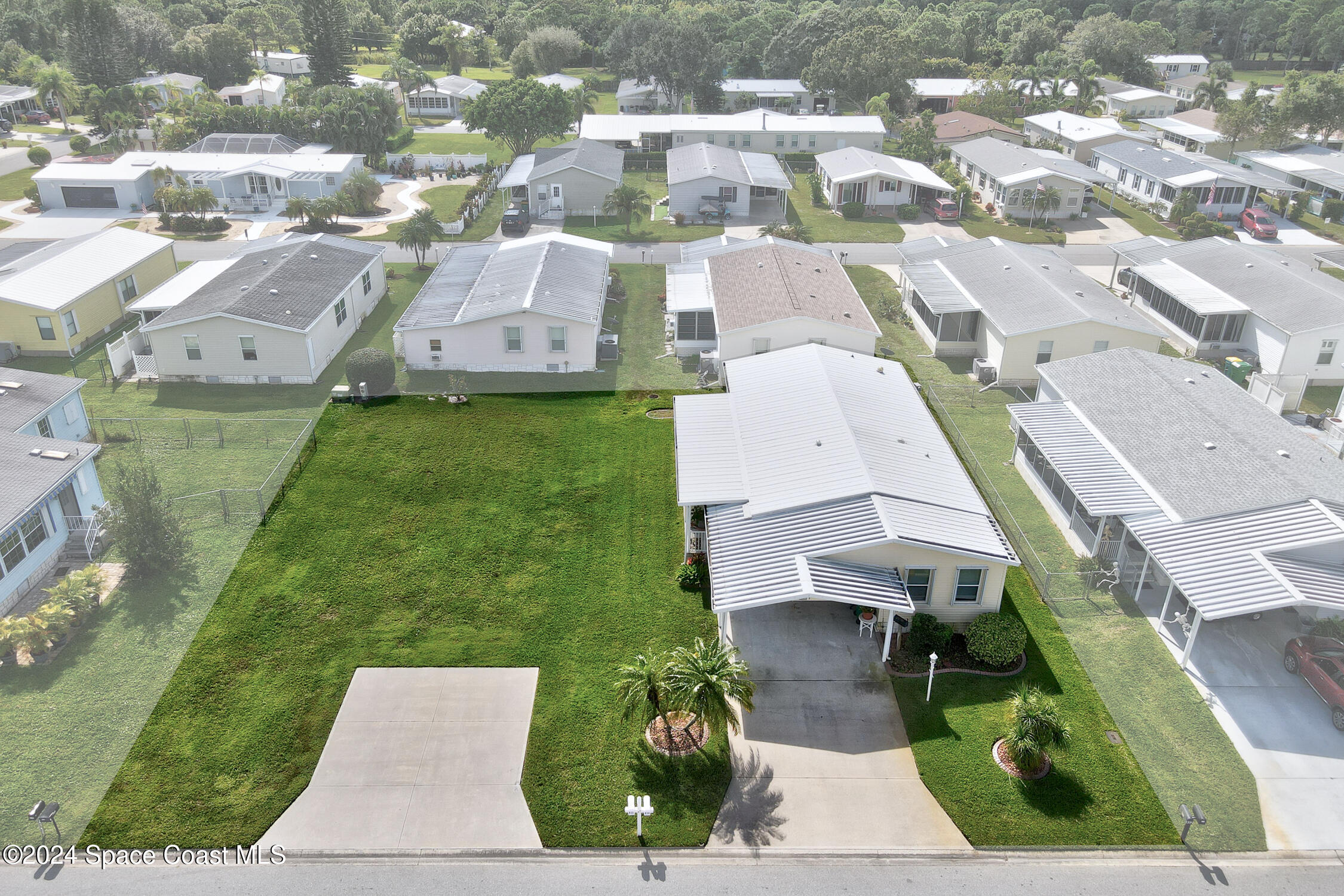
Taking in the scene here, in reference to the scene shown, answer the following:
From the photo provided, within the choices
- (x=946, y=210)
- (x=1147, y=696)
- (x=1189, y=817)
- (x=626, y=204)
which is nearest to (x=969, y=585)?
(x=1147, y=696)

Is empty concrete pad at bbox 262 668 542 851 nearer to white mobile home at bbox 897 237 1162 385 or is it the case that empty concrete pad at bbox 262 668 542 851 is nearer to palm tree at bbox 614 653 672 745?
palm tree at bbox 614 653 672 745

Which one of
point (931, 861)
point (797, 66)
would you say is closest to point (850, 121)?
point (797, 66)

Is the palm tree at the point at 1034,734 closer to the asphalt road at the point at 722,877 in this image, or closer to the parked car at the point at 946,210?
the asphalt road at the point at 722,877

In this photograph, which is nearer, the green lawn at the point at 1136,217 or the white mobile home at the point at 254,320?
the white mobile home at the point at 254,320

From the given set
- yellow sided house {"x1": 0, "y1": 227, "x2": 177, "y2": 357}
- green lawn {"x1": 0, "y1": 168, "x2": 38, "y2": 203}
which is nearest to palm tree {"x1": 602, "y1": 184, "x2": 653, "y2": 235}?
yellow sided house {"x1": 0, "y1": 227, "x2": 177, "y2": 357}

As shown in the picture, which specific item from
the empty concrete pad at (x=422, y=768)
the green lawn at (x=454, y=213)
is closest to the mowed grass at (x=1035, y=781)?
the empty concrete pad at (x=422, y=768)

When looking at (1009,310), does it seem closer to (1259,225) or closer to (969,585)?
(969,585)

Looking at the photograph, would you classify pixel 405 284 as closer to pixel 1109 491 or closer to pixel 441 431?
pixel 441 431
